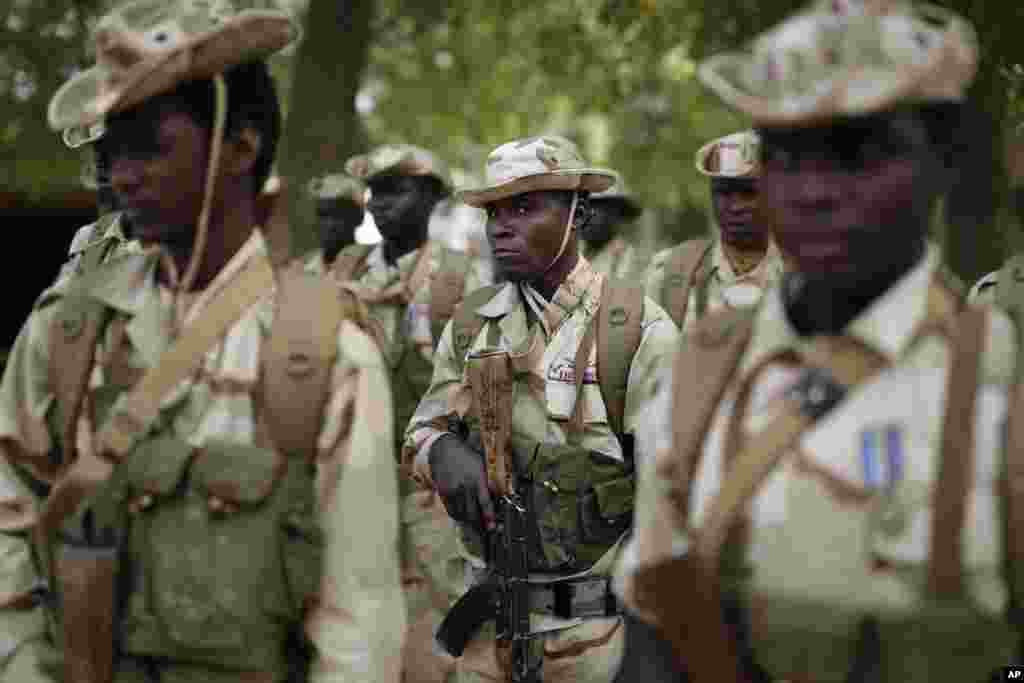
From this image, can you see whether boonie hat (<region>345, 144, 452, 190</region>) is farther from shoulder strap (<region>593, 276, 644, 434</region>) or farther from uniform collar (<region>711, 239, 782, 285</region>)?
shoulder strap (<region>593, 276, 644, 434</region>)

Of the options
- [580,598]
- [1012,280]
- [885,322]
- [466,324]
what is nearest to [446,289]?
[466,324]

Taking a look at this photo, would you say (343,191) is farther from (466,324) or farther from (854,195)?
(854,195)

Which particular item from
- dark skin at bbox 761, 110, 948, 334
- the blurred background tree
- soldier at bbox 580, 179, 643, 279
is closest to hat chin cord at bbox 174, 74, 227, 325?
dark skin at bbox 761, 110, 948, 334

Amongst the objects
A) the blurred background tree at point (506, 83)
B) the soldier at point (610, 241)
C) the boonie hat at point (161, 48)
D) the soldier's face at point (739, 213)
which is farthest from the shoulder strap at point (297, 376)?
the soldier at point (610, 241)

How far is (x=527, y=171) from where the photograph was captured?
18.4 ft

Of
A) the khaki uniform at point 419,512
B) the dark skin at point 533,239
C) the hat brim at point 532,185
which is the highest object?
the hat brim at point 532,185

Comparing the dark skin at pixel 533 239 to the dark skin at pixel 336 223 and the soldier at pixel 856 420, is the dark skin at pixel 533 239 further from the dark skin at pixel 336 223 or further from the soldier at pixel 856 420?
the dark skin at pixel 336 223

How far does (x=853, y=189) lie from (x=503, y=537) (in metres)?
2.83

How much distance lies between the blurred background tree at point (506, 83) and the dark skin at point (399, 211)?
190 cm

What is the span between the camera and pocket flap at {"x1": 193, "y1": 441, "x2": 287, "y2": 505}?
3.12 metres

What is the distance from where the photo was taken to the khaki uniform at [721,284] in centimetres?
775

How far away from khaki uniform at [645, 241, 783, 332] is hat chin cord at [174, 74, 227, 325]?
4598mm

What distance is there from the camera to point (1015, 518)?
8.64ft

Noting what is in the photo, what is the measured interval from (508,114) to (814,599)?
58.9ft
